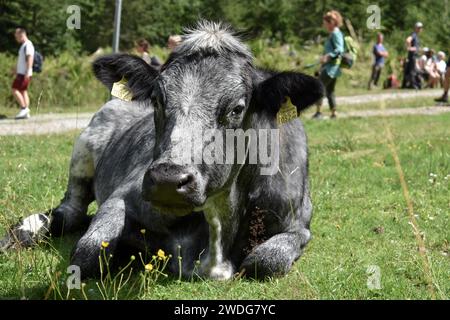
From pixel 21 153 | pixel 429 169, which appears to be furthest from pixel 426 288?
pixel 21 153

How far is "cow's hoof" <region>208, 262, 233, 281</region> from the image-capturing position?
192 inches

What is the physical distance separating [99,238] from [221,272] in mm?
894

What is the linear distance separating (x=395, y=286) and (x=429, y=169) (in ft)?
15.5

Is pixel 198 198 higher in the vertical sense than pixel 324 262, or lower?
higher

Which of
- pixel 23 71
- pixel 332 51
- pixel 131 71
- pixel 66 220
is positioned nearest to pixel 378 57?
pixel 332 51

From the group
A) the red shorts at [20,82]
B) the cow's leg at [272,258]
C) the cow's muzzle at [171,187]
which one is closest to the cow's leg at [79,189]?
the cow's leg at [272,258]

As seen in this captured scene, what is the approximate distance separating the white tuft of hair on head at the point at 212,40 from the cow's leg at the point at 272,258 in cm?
135

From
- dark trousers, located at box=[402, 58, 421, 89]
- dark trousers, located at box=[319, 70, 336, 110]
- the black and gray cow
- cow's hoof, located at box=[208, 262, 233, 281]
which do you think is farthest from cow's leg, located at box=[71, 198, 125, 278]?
dark trousers, located at box=[402, 58, 421, 89]

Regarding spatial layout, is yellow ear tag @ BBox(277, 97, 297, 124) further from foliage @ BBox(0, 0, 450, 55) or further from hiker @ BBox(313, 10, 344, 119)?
foliage @ BBox(0, 0, 450, 55)

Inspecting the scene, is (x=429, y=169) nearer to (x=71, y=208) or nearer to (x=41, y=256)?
(x=71, y=208)

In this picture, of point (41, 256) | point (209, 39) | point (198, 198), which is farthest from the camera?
point (41, 256)

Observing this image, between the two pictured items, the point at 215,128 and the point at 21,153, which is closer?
the point at 215,128

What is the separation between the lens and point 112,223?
16.8 feet

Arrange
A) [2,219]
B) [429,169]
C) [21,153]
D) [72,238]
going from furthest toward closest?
[21,153], [429,169], [72,238], [2,219]
